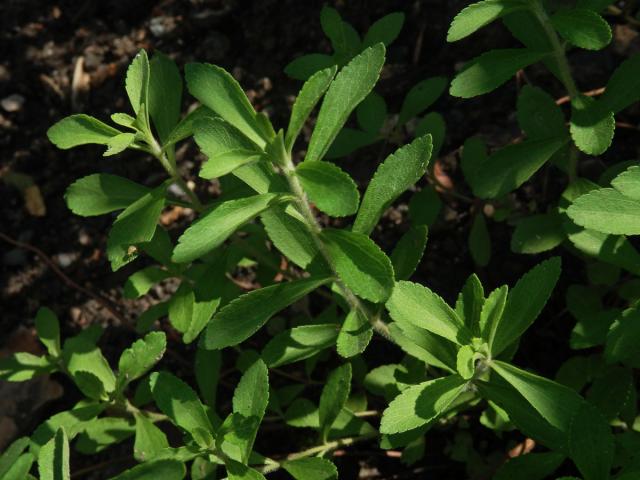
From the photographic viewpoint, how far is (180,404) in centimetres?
206

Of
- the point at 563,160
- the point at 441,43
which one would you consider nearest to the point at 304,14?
the point at 441,43

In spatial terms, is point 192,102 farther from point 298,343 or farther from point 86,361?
point 298,343

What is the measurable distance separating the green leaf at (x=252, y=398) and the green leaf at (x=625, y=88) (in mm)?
1173

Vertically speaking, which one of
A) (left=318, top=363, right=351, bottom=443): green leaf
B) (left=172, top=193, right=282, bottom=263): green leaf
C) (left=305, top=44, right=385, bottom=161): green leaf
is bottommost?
(left=318, top=363, right=351, bottom=443): green leaf

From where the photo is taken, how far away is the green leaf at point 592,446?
179 cm

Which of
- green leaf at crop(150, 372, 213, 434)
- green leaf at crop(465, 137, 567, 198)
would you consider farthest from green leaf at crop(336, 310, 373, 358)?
green leaf at crop(465, 137, 567, 198)

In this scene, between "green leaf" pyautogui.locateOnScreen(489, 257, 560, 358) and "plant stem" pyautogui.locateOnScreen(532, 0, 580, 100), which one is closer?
"green leaf" pyautogui.locateOnScreen(489, 257, 560, 358)

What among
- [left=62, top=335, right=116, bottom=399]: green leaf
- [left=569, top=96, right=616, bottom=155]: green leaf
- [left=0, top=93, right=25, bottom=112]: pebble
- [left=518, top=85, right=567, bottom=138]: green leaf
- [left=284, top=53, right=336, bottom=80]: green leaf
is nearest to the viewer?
[left=569, top=96, right=616, bottom=155]: green leaf

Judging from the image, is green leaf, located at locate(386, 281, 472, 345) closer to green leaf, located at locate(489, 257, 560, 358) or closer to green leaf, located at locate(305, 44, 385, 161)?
green leaf, located at locate(489, 257, 560, 358)

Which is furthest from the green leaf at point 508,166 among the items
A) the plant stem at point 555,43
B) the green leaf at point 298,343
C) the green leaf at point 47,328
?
the green leaf at point 47,328

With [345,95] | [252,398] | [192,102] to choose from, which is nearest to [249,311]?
[252,398]

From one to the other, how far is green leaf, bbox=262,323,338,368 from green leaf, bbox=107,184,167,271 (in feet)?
1.55

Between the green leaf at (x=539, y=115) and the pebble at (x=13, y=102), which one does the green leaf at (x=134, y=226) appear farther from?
the pebble at (x=13, y=102)

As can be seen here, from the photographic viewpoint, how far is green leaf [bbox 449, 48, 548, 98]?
2123 mm
